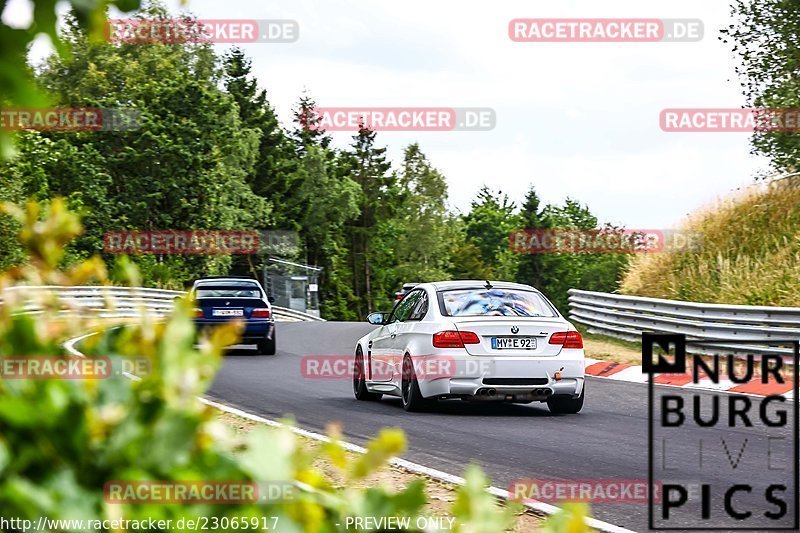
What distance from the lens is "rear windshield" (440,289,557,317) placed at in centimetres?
1245

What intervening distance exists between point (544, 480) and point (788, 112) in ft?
73.6

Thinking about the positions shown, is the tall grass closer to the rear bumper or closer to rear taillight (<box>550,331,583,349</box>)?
rear taillight (<box>550,331,583,349</box>)

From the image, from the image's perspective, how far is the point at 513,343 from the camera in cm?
1205

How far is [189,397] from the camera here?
1.77m

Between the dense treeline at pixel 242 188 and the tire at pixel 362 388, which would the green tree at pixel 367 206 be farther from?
the tire at pixel 362 388

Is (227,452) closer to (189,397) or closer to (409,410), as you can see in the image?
(189,397)

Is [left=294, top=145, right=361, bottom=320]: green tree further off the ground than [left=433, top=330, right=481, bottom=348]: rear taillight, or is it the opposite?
[left=294, top=145, right=361, bottom=320]: green tree

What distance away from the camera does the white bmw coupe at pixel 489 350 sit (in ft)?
39.3

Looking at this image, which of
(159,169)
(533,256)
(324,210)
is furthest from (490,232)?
(159,169)

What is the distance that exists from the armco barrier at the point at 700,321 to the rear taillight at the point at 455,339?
4816mm

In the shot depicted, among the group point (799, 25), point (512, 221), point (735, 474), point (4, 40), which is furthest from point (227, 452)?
point (512, 221)

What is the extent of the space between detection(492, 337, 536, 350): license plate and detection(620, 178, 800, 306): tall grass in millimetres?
10842

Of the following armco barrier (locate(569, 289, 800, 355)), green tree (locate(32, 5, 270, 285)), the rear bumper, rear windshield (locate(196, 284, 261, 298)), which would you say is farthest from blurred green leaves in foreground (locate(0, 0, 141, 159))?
green tree (locate(32, 5, 270, 285))

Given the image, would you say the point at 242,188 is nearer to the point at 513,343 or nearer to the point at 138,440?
the point at 513,343
